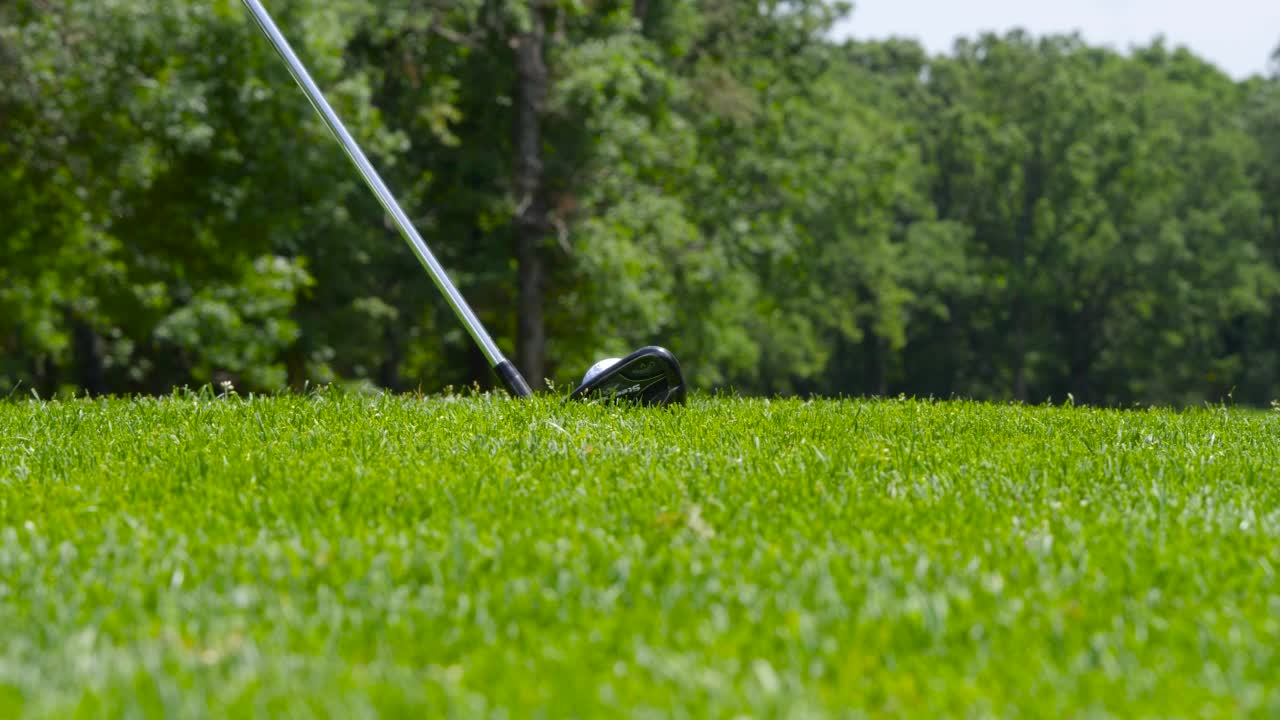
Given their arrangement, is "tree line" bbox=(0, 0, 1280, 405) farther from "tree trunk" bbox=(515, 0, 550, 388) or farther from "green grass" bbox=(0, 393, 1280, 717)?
"green grass" bbox=(0, 393, 1280, 717)

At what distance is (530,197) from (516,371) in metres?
16.1

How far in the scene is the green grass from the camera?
2512mm

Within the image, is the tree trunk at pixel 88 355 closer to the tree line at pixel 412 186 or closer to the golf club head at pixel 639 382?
the tree line at pixel 412 186

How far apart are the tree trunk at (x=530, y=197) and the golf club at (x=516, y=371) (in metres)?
14.6

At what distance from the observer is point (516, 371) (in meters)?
7.21

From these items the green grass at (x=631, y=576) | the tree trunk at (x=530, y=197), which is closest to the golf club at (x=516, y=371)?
the green grass at (x=631, y=576)

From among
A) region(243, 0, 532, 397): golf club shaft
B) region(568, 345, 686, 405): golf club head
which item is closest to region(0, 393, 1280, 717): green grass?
region(568, 345, 686, 405): golf club head

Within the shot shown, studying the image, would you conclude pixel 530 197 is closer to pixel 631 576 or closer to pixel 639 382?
pixel 639 382

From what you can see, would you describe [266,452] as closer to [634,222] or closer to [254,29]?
[254,29]

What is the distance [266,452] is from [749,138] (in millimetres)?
28010

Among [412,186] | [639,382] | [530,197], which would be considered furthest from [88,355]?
[639,382]

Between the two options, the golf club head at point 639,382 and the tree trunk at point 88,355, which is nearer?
the golf club head at point 639,382

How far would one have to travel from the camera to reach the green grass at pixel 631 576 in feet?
8.24

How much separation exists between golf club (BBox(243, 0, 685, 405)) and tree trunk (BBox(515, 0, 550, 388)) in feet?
47.8
